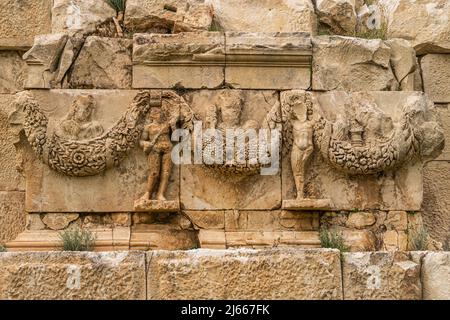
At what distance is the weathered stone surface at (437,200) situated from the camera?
1092cm

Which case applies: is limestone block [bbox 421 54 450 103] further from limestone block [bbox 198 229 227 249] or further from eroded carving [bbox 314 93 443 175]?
limestone block [bbox 198 229 227 249]

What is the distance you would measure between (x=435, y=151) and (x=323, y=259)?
A: 2.12 meters

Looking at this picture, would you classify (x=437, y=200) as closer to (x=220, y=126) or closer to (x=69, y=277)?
(x=220, y=126)

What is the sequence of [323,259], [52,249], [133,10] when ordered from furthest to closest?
[133,10], [52,249], [323,259]

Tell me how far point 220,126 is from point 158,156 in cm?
65

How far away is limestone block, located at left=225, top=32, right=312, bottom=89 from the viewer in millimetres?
9961

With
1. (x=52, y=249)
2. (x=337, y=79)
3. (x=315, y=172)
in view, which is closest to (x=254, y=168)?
(x=315, y=172)

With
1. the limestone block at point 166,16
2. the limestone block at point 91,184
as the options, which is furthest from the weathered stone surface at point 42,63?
the limestone block at point 166,16

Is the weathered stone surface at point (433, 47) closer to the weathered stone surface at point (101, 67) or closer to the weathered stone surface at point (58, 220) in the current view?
the weathered stone surface at point (101, 67)

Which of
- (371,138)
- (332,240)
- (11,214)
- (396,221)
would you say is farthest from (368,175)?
(11,214)

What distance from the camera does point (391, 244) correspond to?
391 inches

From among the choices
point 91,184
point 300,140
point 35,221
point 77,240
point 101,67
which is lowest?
point 77,240

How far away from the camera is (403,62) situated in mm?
10359

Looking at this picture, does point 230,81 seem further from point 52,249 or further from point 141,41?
point 52,249
